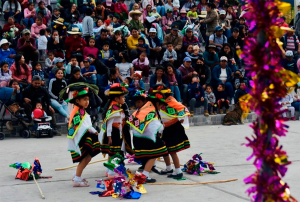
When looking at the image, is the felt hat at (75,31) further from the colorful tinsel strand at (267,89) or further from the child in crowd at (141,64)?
the colorful tinsel strand at (267,89)

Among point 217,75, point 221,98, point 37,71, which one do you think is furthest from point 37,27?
point 221,98

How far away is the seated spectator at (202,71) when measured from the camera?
1672 centimetres

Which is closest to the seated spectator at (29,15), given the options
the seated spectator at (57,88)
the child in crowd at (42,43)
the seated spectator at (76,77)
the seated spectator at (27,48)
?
the child in crowd at (42,43)

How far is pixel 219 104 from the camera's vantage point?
16062 mm

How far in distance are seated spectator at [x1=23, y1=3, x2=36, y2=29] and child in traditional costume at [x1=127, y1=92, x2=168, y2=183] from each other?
32.9 feet

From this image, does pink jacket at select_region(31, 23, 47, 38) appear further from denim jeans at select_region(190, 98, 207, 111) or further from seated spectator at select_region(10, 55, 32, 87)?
denim jeans at select_region(190, 98, 207, 111)

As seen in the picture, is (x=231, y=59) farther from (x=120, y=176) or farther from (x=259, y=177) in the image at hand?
(x=259, y=177)

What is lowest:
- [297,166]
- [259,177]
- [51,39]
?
[297,166]

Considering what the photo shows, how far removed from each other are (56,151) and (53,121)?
234 centimetres

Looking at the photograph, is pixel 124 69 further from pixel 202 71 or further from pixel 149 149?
pixel 149 149

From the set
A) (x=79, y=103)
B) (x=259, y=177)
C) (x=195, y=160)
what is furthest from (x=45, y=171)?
(x=259, y=177)

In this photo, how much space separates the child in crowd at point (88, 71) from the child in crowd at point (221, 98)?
3.46 meters

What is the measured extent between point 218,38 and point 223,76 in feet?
7.43

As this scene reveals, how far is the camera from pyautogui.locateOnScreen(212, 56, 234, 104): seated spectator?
1655 centimetres
